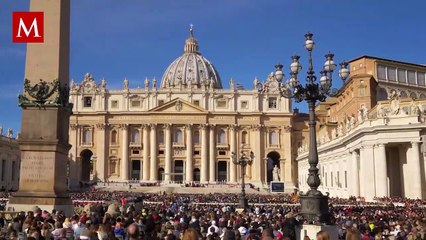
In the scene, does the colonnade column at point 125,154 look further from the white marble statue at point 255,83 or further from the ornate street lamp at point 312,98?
the ornate street lamp at point 312,98

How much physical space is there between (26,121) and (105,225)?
18.8ft

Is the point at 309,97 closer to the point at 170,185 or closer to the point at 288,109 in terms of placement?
the point at 170,185

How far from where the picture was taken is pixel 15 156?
58.8m

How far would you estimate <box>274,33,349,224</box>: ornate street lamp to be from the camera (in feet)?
44.9

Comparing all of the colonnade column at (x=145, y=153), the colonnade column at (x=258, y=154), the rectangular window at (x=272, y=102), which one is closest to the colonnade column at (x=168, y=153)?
the colonnade column at (x=145, y=153)

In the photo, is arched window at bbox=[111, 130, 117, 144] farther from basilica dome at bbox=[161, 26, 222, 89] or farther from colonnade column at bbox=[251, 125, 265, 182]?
basilica dome at bbox=[161, 26, 222, 89]

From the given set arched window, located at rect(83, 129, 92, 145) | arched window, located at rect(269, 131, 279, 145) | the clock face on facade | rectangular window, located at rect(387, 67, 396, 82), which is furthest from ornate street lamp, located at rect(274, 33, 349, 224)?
arched window, located at rect(83, 129, 92, 145)

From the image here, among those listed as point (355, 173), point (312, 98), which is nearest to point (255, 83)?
point (355, 173)

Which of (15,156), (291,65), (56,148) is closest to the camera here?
(56,148)

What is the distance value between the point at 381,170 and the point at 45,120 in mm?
24755

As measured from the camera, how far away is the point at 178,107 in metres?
77.5

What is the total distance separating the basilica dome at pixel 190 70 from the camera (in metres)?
110

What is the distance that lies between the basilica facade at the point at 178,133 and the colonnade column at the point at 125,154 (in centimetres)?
15

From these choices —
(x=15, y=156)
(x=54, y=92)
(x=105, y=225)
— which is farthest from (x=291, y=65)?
(x=15, y=156)
